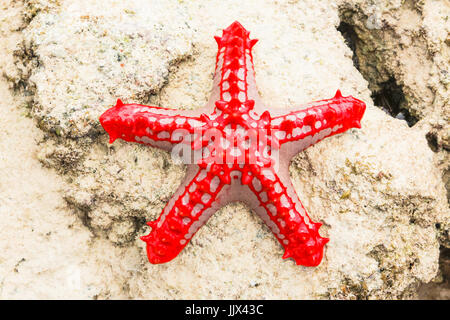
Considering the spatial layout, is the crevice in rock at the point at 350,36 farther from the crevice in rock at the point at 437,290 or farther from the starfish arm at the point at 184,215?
the crevice in rock at the point at 437,290

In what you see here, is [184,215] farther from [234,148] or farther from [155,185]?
[234,148]

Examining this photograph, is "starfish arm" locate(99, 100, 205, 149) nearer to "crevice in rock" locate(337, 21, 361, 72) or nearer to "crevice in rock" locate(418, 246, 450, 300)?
"crevice in rock" locate(337, 21, 361, 72)

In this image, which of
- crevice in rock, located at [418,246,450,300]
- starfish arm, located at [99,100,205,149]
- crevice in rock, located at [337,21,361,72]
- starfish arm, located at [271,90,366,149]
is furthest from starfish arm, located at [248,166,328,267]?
crevice in rock, located at [418,246,450,300]

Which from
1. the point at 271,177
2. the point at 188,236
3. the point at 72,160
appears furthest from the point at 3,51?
the point at 271,177

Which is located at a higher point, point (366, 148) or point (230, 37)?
point (230, 37)

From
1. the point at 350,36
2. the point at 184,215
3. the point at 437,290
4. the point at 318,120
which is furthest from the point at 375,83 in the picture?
the point at 184,215

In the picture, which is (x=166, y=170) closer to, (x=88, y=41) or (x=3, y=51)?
(x=88, y=41)

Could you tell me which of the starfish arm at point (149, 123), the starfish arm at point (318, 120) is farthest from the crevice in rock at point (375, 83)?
the starfish arm at point (149, 123)
